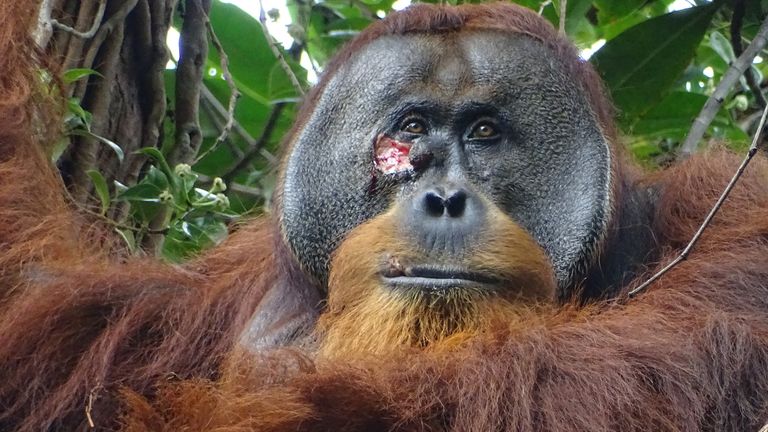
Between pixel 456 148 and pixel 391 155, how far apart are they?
169 millimetres

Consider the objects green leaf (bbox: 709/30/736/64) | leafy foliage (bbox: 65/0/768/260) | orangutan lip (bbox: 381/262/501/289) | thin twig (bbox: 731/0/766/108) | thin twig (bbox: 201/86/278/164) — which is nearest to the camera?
orangutan lip (bbox: 381/262/501/289)

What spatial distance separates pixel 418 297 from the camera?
2945mm

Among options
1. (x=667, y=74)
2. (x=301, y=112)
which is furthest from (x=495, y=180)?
(x=667, y=74)

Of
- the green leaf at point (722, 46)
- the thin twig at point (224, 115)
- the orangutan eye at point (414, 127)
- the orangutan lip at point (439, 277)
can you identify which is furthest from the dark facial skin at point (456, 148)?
the green leaf at point (722, 46)

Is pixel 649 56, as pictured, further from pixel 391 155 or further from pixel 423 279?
pixel 423 279

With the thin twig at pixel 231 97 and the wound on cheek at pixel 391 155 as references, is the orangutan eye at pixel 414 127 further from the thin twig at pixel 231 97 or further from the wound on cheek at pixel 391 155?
the thin twig at pixel 231 97

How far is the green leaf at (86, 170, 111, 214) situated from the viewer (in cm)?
365

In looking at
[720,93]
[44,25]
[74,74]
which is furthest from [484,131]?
[44,25]

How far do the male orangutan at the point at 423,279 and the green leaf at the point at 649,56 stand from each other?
67 cm

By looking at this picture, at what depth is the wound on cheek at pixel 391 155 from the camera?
3.21m

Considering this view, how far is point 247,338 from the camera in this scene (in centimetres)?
352

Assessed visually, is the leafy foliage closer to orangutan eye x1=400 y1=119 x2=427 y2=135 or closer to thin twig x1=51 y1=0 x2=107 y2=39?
thin twig x1=51 y1=0 x2=107 y2=39

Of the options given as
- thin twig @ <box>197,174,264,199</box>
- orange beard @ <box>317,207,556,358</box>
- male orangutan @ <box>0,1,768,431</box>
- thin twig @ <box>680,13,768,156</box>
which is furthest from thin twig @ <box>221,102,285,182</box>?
thin twig @ <box>680,13,768,156</box>

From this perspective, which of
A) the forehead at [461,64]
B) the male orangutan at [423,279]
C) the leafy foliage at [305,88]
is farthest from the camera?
the leafy foliage at [305,88]
